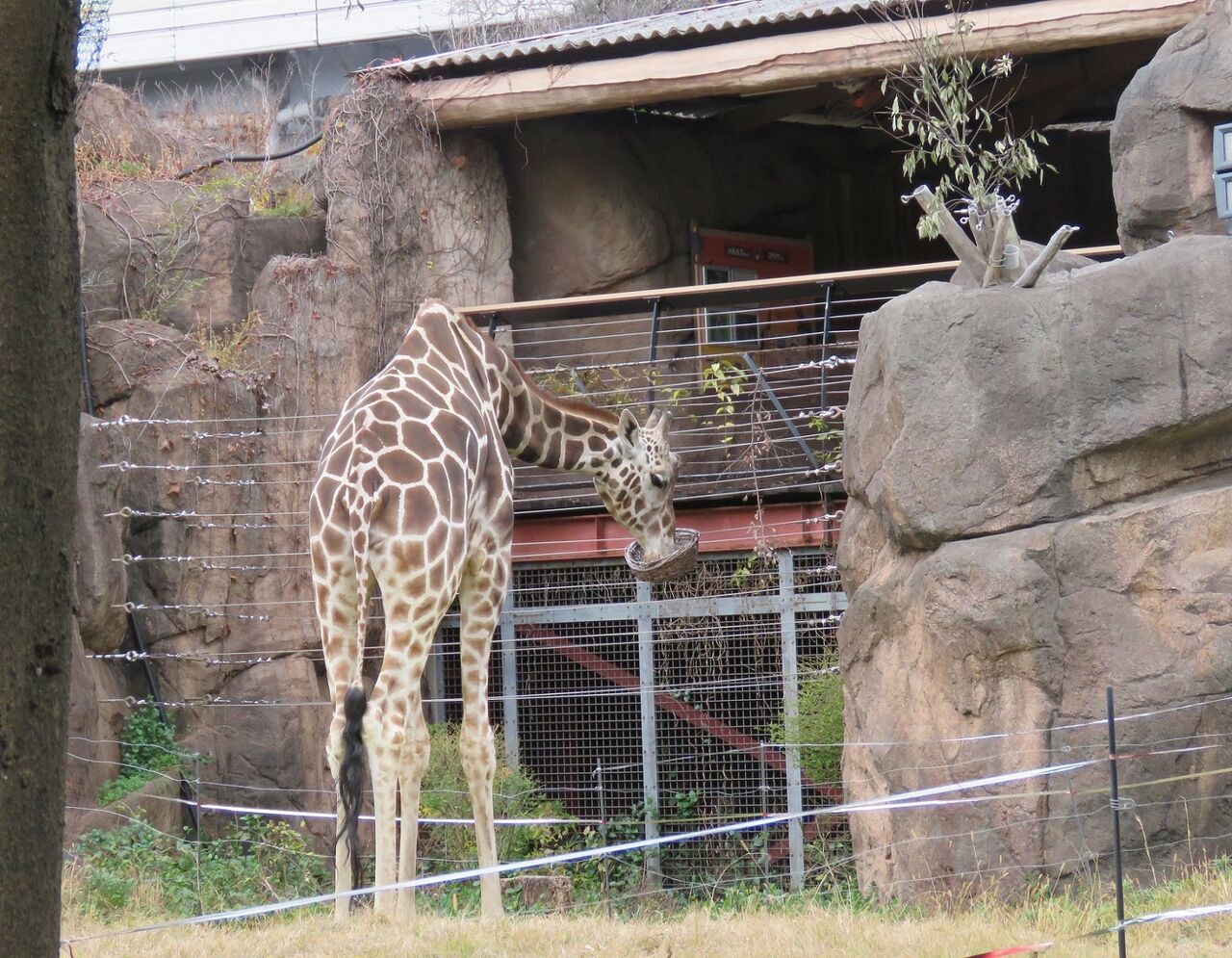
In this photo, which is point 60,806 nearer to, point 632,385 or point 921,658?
point 921,658

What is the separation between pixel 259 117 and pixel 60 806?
15.8m

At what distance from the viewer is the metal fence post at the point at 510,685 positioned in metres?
11.9

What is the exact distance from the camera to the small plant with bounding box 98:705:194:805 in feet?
33.5

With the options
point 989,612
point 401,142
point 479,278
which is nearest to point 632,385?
point 479,278

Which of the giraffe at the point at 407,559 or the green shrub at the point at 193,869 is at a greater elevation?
the giraffe at the point at 407,559

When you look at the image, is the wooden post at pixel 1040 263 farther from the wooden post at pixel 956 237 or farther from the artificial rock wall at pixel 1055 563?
the wooden post at pixel 956 237

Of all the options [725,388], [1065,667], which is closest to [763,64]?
[725,388]

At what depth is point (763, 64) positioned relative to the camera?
11.9m

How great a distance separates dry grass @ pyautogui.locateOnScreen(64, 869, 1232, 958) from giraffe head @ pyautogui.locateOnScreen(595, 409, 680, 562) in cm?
355

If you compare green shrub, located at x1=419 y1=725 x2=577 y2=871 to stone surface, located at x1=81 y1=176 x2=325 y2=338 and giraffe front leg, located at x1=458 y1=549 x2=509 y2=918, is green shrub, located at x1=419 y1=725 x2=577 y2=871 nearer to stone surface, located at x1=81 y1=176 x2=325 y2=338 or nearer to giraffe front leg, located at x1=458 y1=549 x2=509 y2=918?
giraffe front leg, located at x1=458 y1=549 x2=509 y2=918

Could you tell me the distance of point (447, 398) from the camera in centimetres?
871

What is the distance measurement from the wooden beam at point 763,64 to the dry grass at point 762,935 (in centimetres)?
670

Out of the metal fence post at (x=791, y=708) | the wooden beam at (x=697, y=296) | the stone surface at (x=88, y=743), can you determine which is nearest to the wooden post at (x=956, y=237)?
the wooden beam at (x=697, y=296)

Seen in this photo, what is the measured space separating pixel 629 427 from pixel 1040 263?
11.6ft
